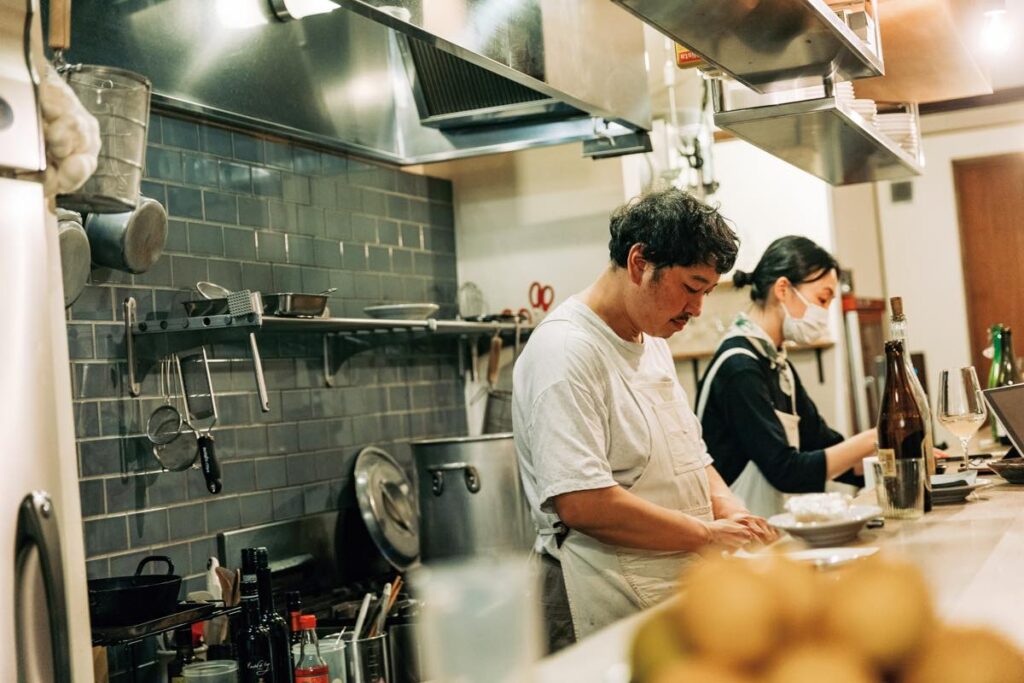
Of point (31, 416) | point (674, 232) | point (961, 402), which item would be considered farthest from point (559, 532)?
point (31, 416)

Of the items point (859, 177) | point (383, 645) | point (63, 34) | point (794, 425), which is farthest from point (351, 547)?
point (63, 34)

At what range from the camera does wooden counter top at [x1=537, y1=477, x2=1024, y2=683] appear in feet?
Result: 2.89

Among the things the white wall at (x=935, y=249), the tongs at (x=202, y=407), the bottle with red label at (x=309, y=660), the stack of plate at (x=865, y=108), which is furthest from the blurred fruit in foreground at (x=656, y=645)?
the white wall at (x=935, y=249)

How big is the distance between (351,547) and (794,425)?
1.86 meters

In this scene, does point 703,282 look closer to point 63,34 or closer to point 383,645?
point 63,34

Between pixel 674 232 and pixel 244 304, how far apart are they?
1579mm

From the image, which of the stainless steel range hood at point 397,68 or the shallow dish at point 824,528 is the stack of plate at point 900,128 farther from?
the shallow dish at point 824,528

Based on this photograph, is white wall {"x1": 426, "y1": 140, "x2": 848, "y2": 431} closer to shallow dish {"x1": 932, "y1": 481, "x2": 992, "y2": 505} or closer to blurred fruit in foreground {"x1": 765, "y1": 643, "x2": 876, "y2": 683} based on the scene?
shallow dish {"x1": 932, "y1": 481, "x2": 992, "y2": 505}

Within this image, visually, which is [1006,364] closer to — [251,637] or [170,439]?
[251,637]

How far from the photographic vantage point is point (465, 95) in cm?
439

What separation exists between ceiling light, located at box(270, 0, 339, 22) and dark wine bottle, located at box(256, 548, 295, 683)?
6.47ft

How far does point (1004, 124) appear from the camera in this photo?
760cm

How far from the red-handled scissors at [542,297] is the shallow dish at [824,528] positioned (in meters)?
3.46

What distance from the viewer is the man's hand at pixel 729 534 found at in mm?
2221
